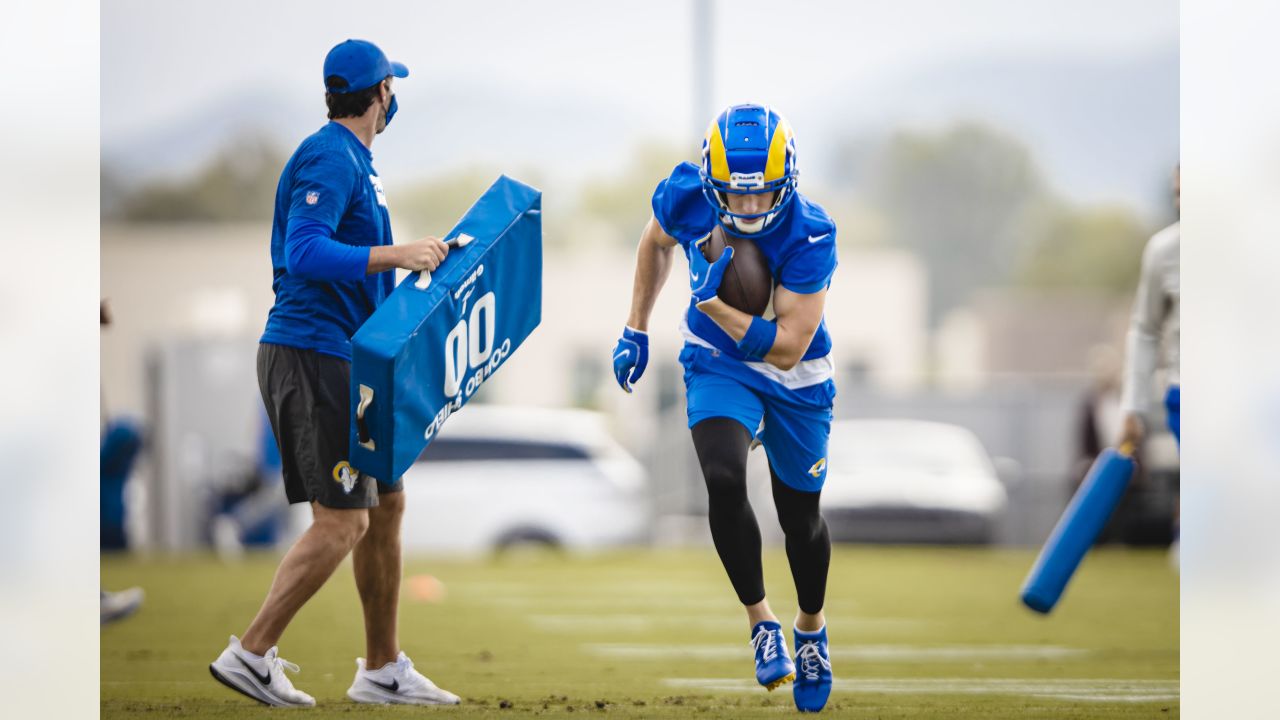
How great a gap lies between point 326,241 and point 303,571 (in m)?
0.96

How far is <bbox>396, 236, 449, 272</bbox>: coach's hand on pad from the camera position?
4.61m

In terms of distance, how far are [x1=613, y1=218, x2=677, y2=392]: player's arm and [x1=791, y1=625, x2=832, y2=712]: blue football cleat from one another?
97 centimetres

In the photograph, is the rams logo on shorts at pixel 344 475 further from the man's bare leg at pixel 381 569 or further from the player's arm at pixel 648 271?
the player's arm at pixel 648 271

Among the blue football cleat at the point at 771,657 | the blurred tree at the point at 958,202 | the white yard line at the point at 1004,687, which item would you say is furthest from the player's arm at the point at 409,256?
the blurred tree at the point at 958,202

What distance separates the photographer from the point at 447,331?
472cm

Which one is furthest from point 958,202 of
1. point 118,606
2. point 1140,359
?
point 1140,359

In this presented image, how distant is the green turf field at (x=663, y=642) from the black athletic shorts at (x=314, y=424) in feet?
2.14

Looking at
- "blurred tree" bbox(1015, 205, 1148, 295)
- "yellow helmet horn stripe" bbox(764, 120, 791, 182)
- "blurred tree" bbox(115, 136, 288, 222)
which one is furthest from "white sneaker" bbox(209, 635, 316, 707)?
"blurred tree" bbox(1015, 205, 1148, 295)

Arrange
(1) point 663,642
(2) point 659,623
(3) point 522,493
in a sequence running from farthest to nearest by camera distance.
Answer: (3) point 522,493
(2) point 659,623
(1) point 663,642

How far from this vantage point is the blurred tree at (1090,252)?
91688mm

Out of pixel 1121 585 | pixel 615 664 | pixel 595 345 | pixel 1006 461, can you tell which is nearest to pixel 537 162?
pixel 595 345

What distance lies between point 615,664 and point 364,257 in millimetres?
2665

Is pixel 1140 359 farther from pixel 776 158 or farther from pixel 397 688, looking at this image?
pixel 397 688

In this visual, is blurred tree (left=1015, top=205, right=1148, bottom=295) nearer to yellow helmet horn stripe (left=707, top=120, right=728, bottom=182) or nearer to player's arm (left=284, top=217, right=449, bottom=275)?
yellow helmet horn stripe (left=707, top=120, right=728, bottom=182)
